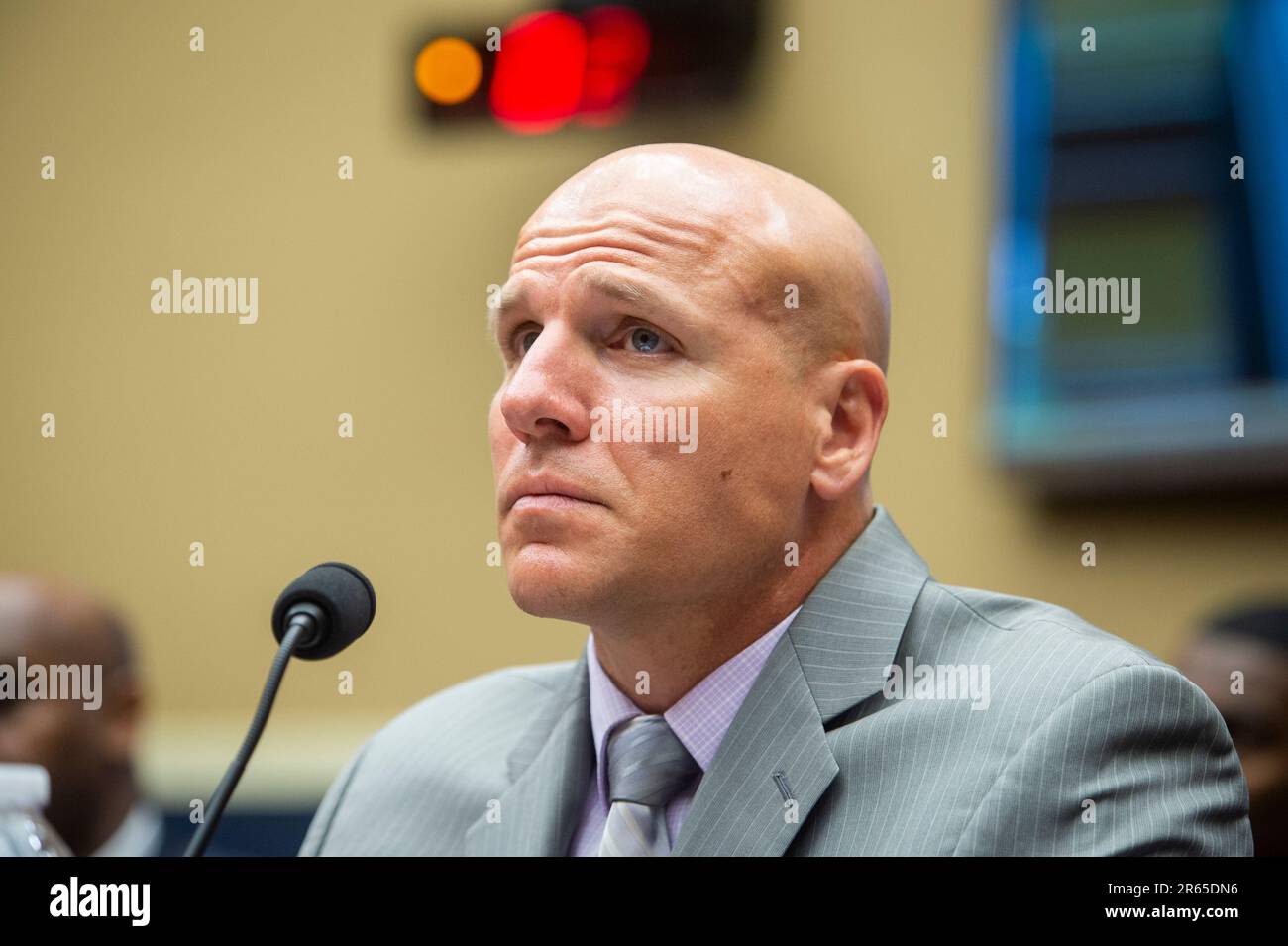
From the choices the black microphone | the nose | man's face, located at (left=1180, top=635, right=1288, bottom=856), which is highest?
the nose

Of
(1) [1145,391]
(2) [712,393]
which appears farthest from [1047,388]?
(2) [712,393]

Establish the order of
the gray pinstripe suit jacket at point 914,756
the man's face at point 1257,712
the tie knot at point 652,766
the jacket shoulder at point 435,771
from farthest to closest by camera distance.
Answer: the man's face at point 1257,712 → the jacket shoulder at point 435,771 → the tie knot at point 652,766 → the gray pinstripe suit jacket at point 914,756

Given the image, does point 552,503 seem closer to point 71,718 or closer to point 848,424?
point 848,424

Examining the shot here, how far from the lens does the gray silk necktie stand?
1695 mm

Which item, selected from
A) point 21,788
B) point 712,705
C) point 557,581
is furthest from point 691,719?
point 21,788

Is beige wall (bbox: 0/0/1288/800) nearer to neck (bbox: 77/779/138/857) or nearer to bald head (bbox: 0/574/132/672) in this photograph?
bald head (bbox: 0/574/132/672)

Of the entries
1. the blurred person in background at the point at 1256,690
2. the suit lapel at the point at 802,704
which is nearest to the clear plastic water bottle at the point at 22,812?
the suit lapel at the point at 802,704

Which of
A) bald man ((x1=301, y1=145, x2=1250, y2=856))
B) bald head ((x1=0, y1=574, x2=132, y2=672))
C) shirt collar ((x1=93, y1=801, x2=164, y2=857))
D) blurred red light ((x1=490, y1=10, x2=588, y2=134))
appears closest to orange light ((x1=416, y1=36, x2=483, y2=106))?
blurred red light ((x1=490, y1=10, x2=588, y2=134))

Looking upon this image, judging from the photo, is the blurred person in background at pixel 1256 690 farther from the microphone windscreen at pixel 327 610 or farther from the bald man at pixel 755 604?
the microphone windscreen at pixel 327 610

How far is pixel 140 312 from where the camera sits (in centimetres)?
385

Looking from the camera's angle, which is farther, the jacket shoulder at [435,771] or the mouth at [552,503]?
the jacket shoulder at [435,771]

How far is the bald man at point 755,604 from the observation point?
1532mm

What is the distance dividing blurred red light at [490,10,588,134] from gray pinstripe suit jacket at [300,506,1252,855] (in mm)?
1554
